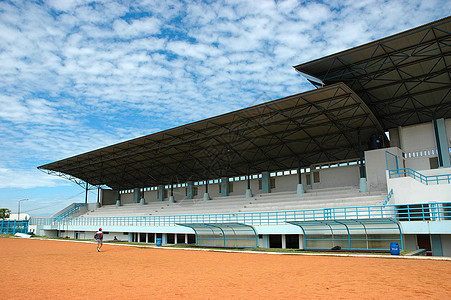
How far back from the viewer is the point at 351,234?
22.8 meters

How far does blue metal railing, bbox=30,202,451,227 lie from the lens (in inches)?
944

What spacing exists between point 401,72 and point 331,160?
1635cm

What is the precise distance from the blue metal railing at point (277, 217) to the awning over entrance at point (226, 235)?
4.73 ft

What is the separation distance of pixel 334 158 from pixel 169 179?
30061 millimetres

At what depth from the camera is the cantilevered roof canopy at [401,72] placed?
25922 millimetres

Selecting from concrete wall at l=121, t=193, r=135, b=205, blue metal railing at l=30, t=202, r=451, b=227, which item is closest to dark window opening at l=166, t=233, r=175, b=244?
blue metal railing at l=30, t=202, r=451, b=227

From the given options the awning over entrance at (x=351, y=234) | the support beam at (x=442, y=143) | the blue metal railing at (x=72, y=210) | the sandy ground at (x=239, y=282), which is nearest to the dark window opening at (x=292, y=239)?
the awning over entrance at (x=351, y=234)

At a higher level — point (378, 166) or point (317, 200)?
point (378, 166)

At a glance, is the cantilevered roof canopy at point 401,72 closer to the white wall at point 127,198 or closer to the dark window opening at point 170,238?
the dark window opening at point 170,238

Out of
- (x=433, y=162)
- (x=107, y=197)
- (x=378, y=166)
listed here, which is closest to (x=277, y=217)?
(x=378, y=166)

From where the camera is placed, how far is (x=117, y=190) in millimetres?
71750

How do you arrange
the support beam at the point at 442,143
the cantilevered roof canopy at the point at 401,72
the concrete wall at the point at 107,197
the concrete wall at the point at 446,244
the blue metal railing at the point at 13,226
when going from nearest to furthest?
the concrete wall at the point at 446,244 < the cantilevered roof canopy at the point at 401,72 < the support beam at the point at 442,143 < the blue metal railing at the point at 13,226 < the concrete wall at the point at 107,197

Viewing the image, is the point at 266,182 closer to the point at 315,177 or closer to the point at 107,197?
the point at 315,177

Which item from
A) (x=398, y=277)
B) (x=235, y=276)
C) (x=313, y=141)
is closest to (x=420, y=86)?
(x=313, y=141)
